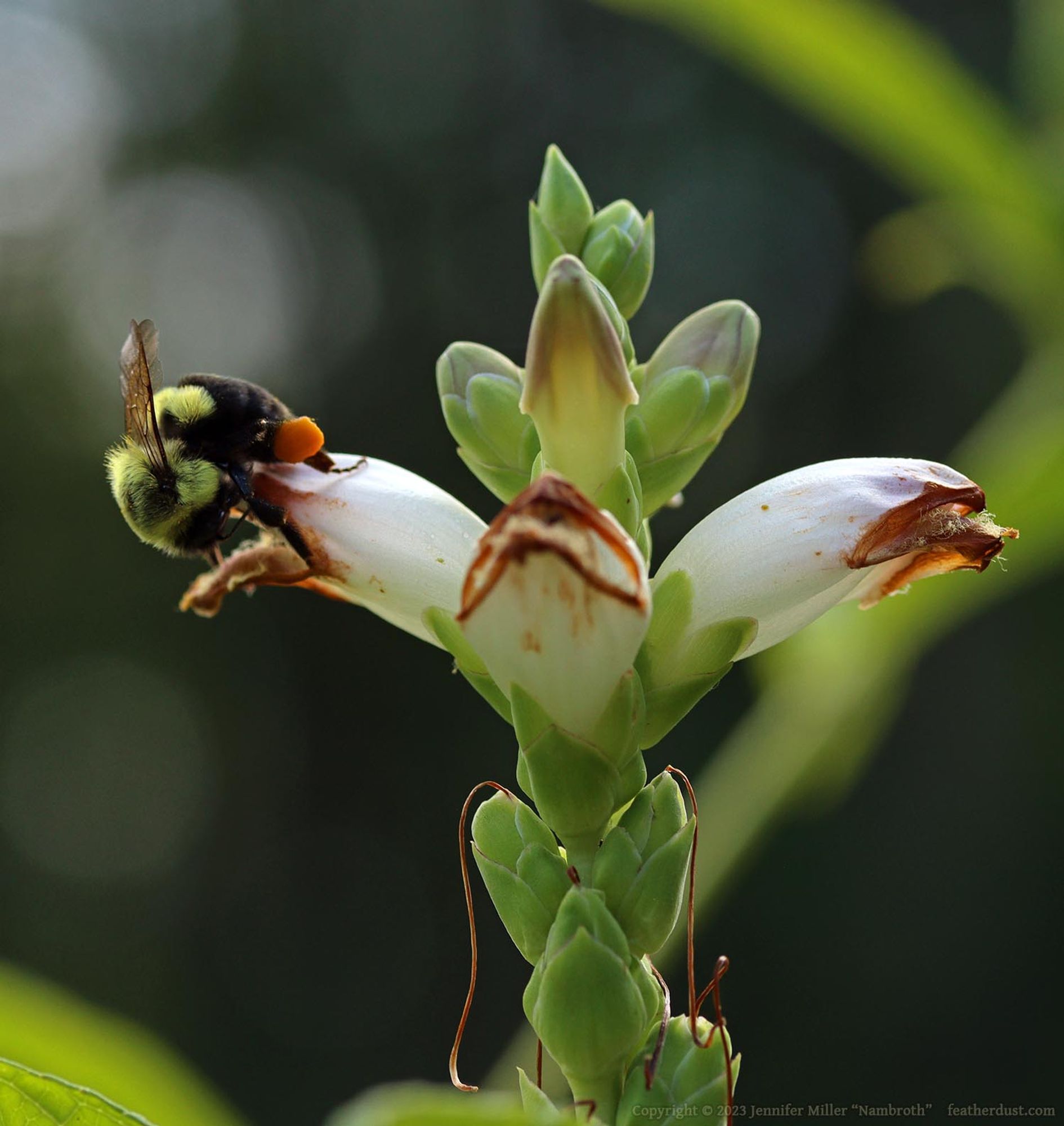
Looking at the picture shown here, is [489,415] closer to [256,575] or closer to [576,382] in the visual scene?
[576,382]

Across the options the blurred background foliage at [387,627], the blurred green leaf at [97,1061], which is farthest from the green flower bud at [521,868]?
the blurred background foliage at [387,627]

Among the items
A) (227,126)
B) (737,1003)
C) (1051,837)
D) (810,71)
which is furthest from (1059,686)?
(227,126)

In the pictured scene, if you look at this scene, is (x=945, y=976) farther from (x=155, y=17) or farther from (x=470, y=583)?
(x=155, y=17)

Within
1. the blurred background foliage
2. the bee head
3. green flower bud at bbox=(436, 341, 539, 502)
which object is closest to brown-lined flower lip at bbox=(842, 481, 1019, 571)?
green flower bud at bbox=(436, 341, 539, 502)

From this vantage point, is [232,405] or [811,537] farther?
[232,405]

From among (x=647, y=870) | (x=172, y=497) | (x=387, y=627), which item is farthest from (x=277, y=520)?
(x=387, y=627)

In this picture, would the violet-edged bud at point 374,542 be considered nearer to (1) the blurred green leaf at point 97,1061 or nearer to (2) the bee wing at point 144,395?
(2) the bee wing at point 144,395

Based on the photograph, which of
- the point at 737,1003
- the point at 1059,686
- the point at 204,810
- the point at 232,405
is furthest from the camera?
the point at 204,810
